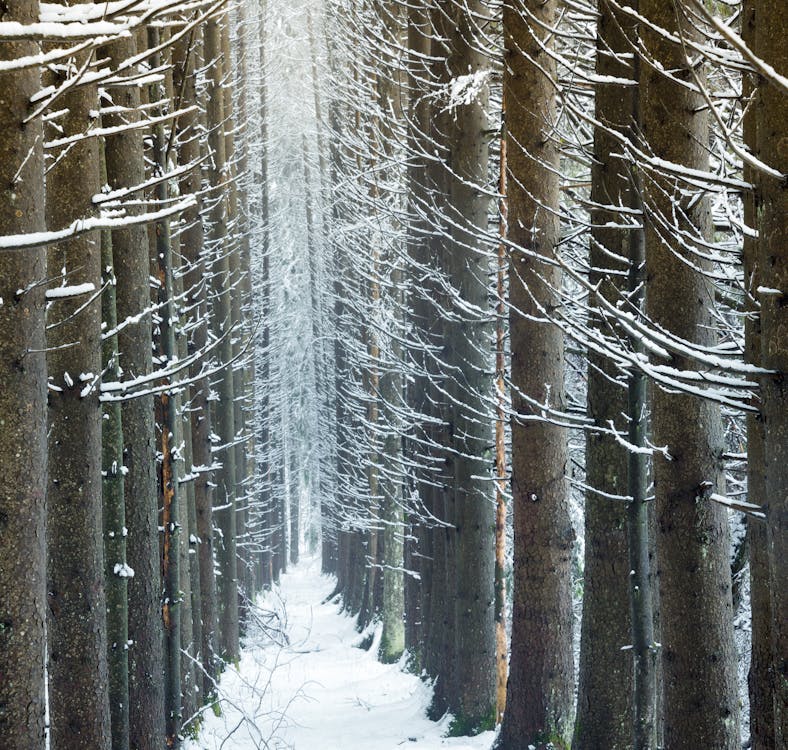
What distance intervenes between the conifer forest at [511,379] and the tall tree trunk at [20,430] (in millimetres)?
11

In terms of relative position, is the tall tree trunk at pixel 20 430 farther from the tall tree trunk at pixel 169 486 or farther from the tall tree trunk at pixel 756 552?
the tall tree trunk at pixel 169 486

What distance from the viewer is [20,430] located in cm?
342

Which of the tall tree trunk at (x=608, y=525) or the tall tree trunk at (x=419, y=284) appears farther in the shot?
the tall tree trunk at (x=419, y=284)

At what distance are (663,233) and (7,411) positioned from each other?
321 centimetres

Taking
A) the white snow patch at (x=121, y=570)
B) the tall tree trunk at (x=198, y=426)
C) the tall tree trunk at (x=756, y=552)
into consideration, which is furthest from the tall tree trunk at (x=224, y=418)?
the tall tree trunk at (x=756, y=552)

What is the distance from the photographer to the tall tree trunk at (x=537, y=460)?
25.6ft

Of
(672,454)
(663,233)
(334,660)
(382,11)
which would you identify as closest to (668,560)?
(672,454)

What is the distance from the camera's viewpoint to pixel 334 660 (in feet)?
70.1

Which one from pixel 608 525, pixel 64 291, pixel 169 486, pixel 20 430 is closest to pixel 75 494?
pixel 64 291

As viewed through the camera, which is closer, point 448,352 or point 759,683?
point 759,683

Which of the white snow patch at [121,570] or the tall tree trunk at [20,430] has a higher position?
the tall tree trunk at [20,430]

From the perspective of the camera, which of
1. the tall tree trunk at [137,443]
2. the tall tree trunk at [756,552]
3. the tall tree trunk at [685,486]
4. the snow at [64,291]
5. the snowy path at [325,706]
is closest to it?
the snow at [64,291]

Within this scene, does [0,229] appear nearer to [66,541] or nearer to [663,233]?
[66,541]

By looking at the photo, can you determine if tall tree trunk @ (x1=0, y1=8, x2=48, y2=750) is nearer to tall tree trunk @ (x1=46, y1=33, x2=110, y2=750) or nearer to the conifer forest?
the conifer forest
